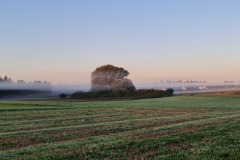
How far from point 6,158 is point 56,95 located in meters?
109

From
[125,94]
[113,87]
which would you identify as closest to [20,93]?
[125,94]

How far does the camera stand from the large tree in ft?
477

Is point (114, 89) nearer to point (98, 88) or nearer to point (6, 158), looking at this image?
point (98, 88)

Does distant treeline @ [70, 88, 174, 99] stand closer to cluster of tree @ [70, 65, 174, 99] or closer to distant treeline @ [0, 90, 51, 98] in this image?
cluster of tree @ [70, 65, 174, 99]

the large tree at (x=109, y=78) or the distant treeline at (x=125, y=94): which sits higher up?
the large tree at (x=109, y=78)

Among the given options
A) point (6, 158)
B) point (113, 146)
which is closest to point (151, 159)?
point (113, 146)

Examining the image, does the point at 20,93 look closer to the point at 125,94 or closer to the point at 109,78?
the point at 125,94

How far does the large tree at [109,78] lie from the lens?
477ft

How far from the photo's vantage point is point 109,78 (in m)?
153

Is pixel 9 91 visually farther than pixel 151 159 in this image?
Yes

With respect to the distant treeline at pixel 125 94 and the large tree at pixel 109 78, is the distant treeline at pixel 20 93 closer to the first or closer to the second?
the distant treeline at pixel 125 94

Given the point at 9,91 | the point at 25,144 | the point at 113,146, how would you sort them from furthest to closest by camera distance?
the point at 9,91, the point at 25,144, the point at 113,146

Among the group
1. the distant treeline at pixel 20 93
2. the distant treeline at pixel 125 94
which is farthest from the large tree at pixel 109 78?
the distant treeline at pixel 20 93

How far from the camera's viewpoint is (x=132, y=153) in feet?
54.4
